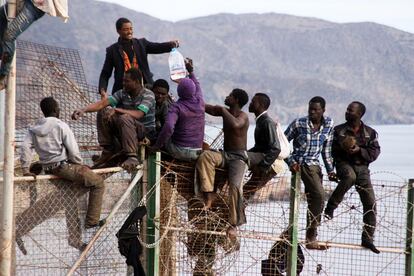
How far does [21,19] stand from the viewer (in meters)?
11.2

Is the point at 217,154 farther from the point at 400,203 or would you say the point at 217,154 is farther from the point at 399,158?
the point at 399,158

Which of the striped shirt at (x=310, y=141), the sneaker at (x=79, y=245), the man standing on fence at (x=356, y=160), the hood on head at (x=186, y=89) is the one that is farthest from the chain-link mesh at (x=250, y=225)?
the sneaker at (x=79, y=245)

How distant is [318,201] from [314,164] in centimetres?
47

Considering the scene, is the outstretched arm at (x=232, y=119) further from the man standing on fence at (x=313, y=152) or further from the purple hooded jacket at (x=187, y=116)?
the man standing on fence at (x=313, y=152)

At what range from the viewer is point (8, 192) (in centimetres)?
1116

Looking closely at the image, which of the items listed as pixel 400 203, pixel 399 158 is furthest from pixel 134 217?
pixel 399 158

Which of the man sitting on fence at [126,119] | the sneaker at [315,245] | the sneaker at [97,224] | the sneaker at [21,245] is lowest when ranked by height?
the sneaker at [21,245]

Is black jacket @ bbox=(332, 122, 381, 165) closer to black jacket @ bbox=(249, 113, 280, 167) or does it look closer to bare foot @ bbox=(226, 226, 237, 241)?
black jacket @ bbox=(249, 113, 280, 167)

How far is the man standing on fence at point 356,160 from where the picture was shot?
44.1ft

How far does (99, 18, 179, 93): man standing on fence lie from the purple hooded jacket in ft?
3.58

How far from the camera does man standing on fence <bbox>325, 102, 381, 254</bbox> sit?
1345 cm

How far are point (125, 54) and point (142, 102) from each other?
4.06 ft

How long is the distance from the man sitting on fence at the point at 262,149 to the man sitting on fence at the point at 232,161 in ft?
0.50

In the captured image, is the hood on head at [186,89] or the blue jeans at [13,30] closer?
the blue jeans at [13,30]
